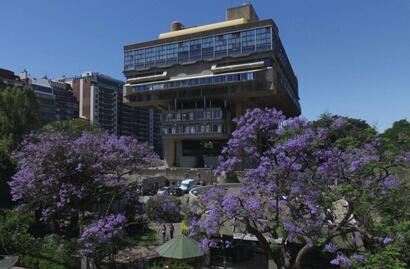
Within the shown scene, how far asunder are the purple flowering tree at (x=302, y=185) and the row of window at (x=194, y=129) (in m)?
64.0

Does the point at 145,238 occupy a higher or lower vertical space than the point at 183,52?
lower

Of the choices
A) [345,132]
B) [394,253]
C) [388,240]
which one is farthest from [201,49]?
[394,253]

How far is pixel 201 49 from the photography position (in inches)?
3110

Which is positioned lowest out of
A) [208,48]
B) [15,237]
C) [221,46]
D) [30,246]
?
[30,246]

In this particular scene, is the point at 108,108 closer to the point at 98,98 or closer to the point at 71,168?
the point at 98,98

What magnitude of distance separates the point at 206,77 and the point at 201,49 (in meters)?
6.20

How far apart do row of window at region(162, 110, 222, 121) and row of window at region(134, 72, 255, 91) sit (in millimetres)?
5373

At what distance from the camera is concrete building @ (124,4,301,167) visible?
73375mm

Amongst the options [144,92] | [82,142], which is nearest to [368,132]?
[82,142]

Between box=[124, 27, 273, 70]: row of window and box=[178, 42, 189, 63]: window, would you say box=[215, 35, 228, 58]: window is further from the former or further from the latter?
A: box=[178, 42, 189, 63]: window

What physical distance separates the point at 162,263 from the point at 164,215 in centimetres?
755

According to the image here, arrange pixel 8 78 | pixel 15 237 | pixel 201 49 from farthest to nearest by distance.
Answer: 1. pixel 8 78
2. pixel 201 49
3. pixel 15 237

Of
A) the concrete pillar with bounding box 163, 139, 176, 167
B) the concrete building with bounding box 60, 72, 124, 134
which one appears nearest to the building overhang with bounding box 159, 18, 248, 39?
the concrete pillar with bounding box 163, 139, 176, 167

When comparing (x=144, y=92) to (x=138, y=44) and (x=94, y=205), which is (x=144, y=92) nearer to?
(x=138, y=44)
